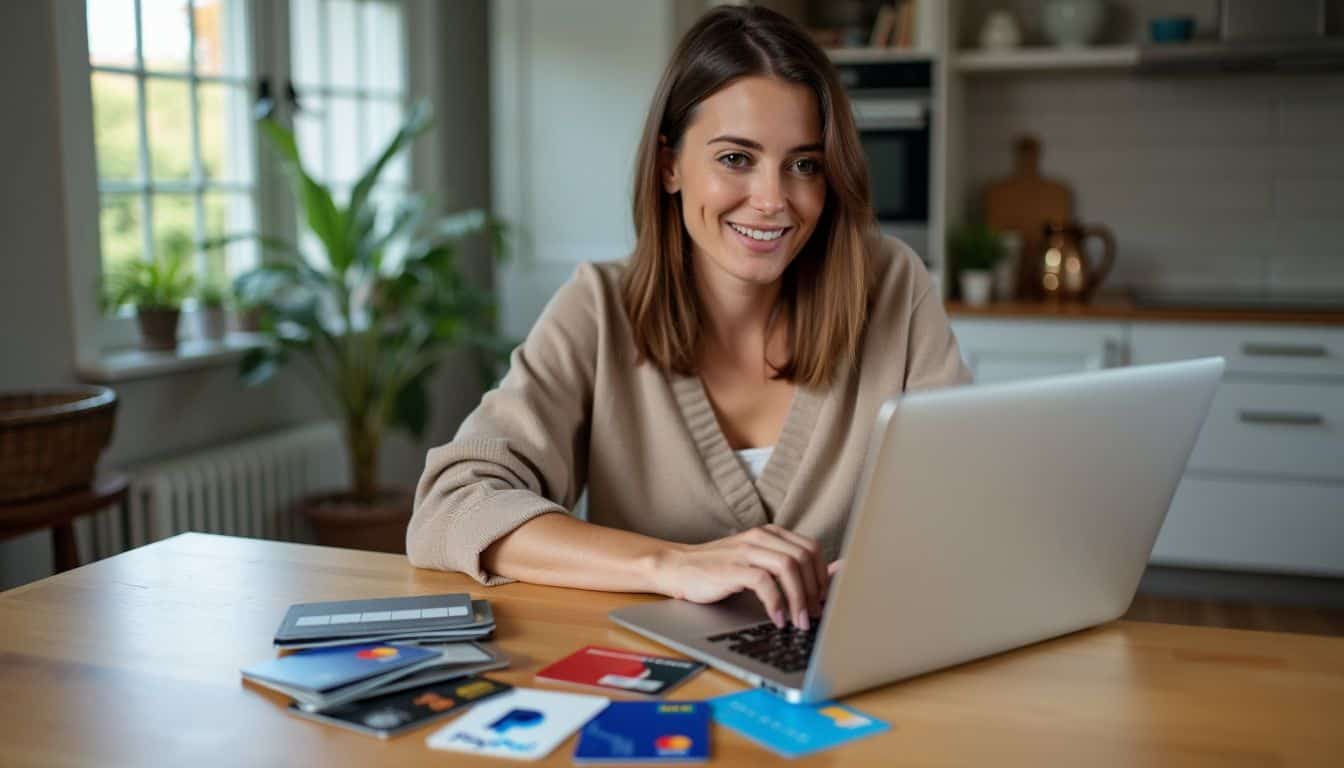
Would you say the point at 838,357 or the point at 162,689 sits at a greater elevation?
the point at 838,357

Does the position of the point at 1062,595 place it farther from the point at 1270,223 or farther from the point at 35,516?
the point at 1270,223

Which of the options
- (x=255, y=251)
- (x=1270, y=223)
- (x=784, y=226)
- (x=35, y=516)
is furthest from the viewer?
(x=1270, y=223)

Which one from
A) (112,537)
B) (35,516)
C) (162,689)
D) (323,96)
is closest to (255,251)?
(323,96)

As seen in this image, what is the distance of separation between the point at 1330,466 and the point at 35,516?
3.24 m

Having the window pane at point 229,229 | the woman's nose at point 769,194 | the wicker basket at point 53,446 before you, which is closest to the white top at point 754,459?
the woman's nose at point 769,194

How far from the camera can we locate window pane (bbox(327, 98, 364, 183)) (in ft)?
13.8

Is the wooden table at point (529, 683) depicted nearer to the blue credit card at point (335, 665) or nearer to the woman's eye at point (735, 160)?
the blue credit card at point (335, 665)

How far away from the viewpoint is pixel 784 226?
1.69 metres

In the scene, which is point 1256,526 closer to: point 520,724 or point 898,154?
point 898,154

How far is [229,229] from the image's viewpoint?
3.71 metres

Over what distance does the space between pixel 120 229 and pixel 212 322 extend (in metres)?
0.34

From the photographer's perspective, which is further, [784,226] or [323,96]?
[323,96]

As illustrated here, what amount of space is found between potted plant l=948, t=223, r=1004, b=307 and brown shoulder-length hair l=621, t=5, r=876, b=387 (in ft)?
7.06

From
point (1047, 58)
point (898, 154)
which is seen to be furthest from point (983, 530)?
point (1047, 58)
